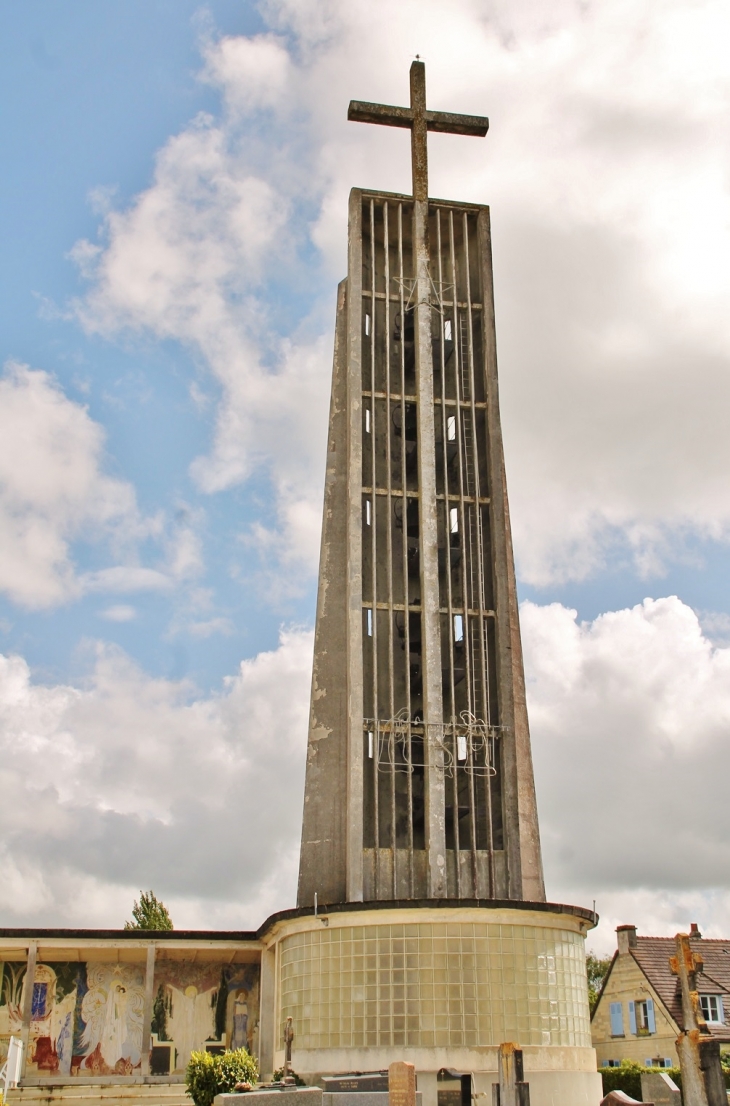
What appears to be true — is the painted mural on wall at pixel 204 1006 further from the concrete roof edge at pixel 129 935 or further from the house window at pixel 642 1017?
the house window at pixel 642 1017

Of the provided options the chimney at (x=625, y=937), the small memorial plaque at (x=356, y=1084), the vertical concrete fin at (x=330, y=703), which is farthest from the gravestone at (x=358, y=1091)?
the chimney at (x=625, y=937)

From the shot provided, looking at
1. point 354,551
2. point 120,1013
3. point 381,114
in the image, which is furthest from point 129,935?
point 381,114

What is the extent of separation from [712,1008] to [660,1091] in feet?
64.9

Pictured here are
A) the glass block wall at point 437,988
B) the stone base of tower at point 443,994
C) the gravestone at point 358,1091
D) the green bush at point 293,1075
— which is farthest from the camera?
the green bush at point 293,1075

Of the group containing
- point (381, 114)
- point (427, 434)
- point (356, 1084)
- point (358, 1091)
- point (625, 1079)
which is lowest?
point (358, 1091)

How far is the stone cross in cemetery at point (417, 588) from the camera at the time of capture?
3183cm

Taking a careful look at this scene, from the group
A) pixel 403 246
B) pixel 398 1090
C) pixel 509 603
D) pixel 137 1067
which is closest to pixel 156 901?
pixel 137 1067

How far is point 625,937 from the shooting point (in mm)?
43031

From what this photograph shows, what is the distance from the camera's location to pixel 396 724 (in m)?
32.4

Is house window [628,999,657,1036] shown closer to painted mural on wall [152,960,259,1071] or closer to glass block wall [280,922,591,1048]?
glass block wall [280,922,591,1048]

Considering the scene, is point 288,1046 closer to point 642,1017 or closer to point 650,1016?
point 650,1016

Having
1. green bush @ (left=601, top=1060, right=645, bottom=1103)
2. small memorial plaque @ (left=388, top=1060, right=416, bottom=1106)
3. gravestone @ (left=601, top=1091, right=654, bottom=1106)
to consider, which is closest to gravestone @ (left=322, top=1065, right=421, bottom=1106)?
small memorial plaque @ (left=388, top=1060, right=416, bottom=1106)

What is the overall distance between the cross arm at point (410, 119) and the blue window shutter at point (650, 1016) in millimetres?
30992

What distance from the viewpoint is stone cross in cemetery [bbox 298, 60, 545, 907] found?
31.8m
